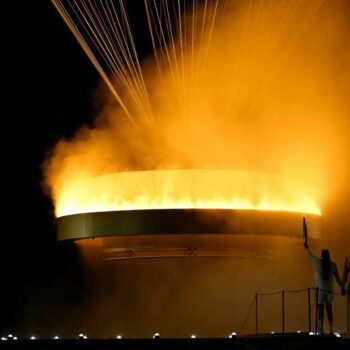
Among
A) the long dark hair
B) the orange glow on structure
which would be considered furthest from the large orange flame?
the long dark hair

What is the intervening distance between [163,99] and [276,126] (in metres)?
4.17

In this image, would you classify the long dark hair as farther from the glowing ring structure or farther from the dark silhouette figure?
the glowing ring structure

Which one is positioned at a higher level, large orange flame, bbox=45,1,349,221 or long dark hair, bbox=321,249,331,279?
large orange flame, bbox=45,1,349,221

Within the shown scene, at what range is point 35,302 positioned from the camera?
101 feet

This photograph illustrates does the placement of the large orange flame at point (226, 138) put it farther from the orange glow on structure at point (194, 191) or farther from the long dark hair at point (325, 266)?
the long dark hair at point (325, 266)

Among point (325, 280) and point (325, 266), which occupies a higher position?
point (325, 266)

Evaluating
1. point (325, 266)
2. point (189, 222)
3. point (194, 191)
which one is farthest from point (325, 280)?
point (194, 191)

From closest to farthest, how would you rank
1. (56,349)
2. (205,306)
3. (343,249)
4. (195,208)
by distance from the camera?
(56,349)
(195,208)
(205,306)
(343,249)

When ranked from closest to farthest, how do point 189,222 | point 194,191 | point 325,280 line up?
1. point 325,280
2. point 189,222
3. point 194,191

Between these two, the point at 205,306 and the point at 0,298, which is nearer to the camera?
the point at 205,306

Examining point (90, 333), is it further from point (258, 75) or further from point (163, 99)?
point (258, 75)

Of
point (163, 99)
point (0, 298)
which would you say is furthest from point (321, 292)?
point (0, 298)

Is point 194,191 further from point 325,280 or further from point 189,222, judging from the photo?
point 325,280

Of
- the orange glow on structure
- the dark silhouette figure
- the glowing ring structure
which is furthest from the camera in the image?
the orange glow on structure
